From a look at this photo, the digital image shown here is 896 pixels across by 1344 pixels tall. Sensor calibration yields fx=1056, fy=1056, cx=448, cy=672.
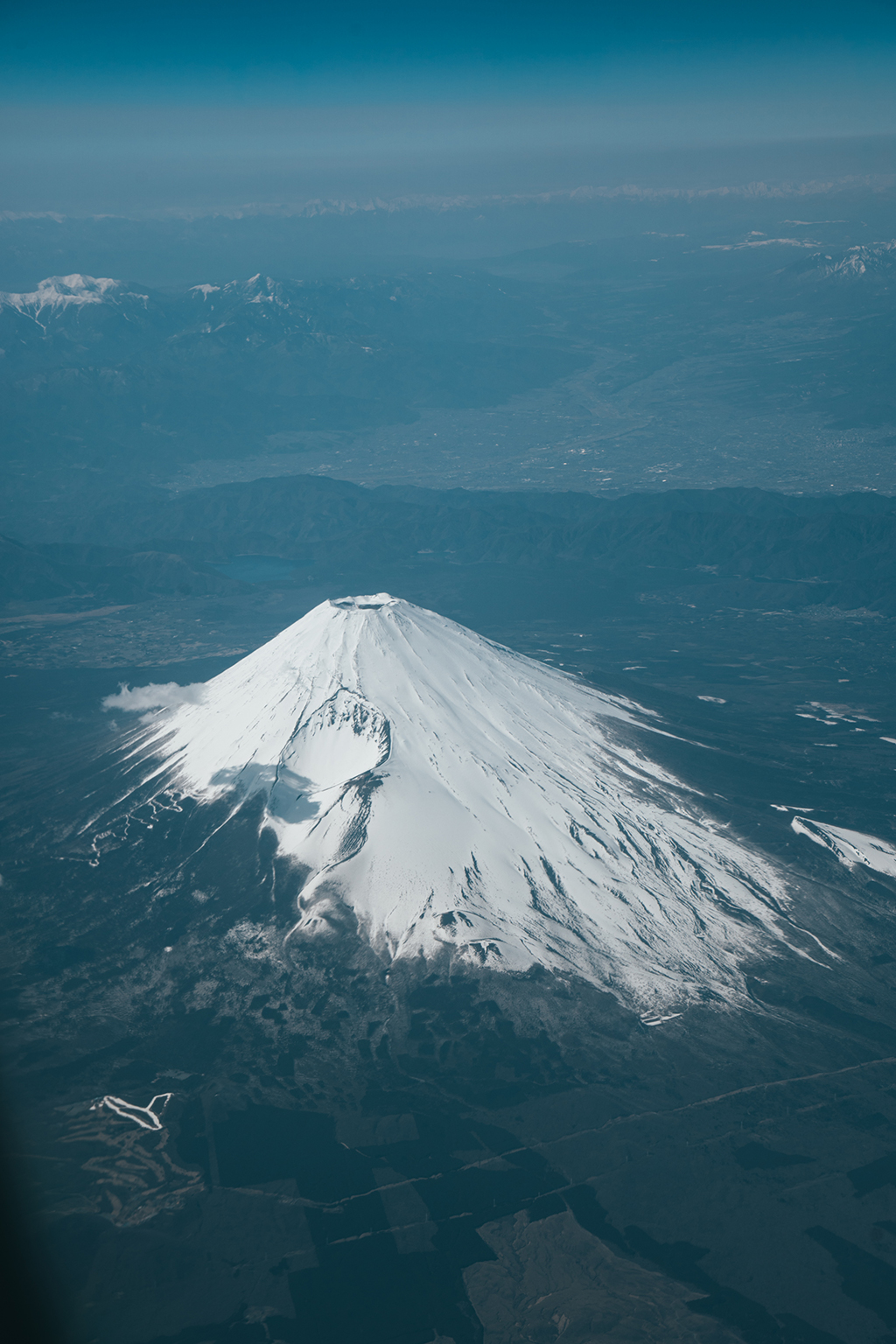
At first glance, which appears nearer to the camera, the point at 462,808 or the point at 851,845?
the point at 462,808

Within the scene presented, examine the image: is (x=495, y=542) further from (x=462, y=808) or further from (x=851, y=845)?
(x=462, y=808)

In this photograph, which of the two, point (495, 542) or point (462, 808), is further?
point (495, 542)

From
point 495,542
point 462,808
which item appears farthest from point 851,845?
point 495,542

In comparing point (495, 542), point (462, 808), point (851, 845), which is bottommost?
point (851, 845)

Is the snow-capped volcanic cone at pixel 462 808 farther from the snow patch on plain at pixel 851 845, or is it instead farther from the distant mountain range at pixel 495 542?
the distant mountain range at pixel 495 542

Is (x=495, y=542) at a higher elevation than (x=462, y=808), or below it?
higher

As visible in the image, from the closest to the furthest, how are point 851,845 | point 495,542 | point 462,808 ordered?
point 462,808 < point 851,845 < point 495,542

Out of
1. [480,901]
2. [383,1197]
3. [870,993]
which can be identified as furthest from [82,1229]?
[870,993]

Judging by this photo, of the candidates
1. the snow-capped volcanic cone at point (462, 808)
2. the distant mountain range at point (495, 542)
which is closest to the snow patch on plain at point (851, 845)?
the snow-capped volcanic cone at point (462, 808)

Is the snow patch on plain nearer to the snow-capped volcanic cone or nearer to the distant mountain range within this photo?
the snow-capped volcanic cone

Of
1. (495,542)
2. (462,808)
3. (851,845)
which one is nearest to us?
(462,808)
